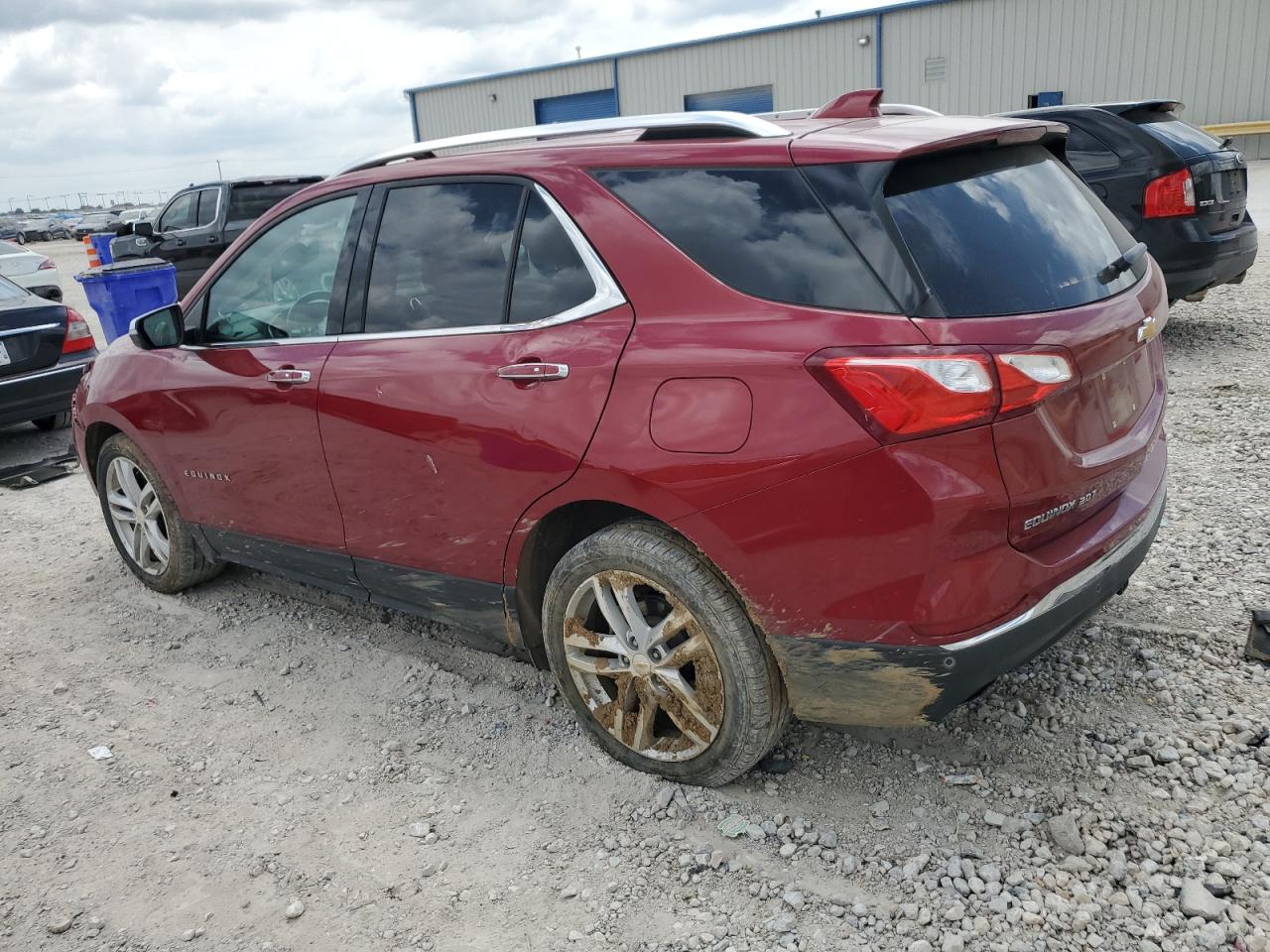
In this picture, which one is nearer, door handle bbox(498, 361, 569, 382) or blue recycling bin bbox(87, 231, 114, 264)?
door handle bbox(498, 361, 569, 382)

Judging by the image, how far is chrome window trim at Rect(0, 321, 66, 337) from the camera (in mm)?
7513

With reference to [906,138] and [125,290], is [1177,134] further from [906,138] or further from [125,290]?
[125,290]

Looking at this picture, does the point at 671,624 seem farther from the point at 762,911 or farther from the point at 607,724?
the point at 762,911

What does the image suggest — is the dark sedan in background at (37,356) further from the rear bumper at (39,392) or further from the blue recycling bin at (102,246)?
the blue recycling bin at (102,246)

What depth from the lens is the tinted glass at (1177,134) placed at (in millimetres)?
7086

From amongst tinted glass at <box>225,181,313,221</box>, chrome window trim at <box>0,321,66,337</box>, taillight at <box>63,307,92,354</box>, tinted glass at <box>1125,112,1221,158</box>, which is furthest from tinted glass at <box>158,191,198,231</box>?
tinted glass at <box>1125,112,1221,158</box>

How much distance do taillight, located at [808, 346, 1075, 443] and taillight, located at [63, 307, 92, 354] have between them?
7435mm

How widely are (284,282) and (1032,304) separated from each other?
8.76 ft

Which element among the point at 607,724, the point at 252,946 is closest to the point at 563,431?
the point at 607,724

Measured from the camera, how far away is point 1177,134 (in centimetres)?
724

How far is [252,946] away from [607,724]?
1.12 m

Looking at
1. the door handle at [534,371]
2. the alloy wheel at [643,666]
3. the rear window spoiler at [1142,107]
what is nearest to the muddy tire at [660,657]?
the alloy wheel at [643,666]

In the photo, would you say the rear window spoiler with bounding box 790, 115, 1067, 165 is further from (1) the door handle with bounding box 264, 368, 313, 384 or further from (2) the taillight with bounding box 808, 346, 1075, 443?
(1) the door handle with bounding box 264, 368, 313, 384

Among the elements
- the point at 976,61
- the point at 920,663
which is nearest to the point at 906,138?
the point at 920,663
